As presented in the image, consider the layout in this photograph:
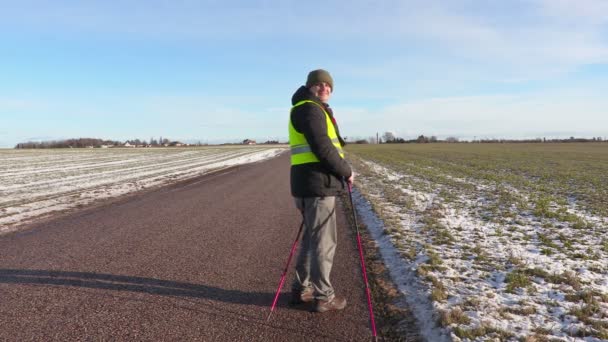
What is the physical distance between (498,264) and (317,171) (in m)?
3.28

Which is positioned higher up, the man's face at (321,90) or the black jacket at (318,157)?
the man's face at (321,90)

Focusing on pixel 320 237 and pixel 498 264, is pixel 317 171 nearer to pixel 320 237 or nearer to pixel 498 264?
pixel 320 237

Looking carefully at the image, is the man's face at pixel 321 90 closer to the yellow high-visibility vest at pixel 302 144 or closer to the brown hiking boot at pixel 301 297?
the yellow high-visibility vest at pixel 302 144

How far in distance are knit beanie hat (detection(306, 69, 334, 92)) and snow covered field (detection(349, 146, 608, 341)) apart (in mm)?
2429

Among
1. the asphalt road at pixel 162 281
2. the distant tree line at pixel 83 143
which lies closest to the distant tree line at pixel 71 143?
the distant tree line at pixel 83 143

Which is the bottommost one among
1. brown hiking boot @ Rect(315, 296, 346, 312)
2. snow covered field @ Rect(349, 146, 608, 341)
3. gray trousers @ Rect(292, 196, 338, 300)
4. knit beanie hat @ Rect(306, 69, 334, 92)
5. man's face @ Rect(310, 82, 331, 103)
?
snow covered field @ Rect(349, 146, 608, 341)

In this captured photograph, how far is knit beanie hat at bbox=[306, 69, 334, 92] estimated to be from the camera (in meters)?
3.67

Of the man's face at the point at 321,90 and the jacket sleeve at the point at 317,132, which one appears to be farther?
the man's face at the point at 321,90

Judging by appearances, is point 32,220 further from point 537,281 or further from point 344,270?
point 537,281

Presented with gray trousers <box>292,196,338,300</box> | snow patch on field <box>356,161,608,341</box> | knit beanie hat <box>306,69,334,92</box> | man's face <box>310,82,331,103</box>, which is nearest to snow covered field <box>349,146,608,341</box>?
snow patch on field <box>356,161,608,341</box>

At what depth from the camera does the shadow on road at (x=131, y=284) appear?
4236 millimetres

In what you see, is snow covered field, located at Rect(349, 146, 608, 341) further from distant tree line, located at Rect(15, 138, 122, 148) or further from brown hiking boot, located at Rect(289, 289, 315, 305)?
distant tree line, located at Rect(15, 138, 122, 148)

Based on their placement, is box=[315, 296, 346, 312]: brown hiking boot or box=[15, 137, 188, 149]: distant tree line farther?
box=[15, 137, 188, 149]: distant tree line

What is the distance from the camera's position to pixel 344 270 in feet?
16.9
